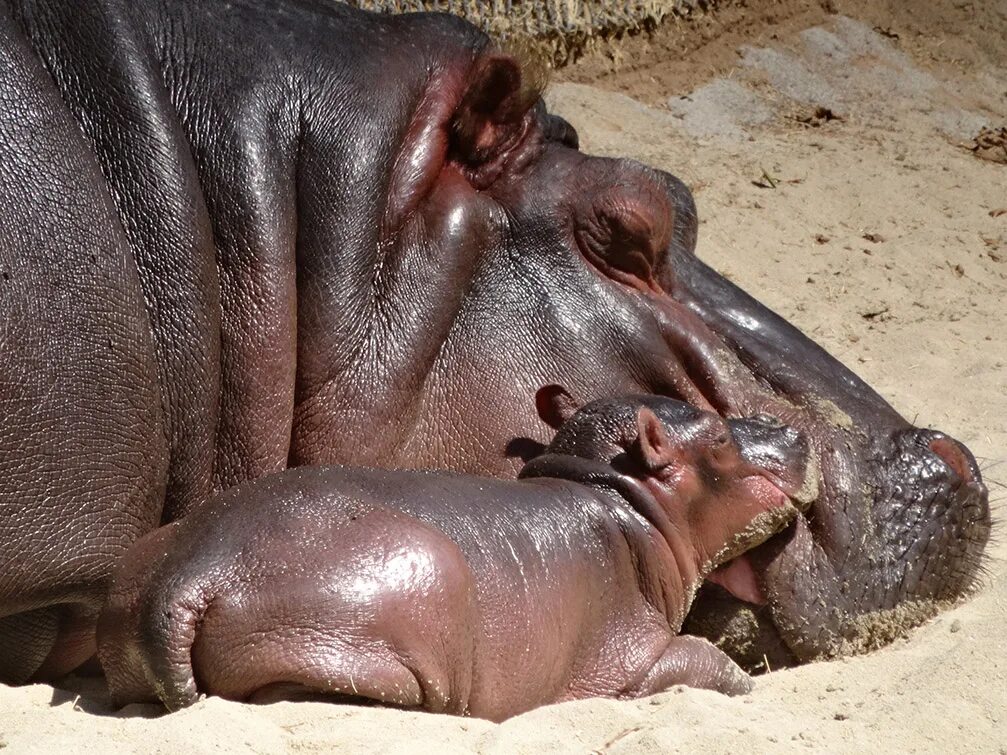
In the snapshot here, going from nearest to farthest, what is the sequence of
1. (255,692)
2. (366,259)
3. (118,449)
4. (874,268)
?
1. (255,692)
2. (118,449)
3. (366,259)
4. (874,268)

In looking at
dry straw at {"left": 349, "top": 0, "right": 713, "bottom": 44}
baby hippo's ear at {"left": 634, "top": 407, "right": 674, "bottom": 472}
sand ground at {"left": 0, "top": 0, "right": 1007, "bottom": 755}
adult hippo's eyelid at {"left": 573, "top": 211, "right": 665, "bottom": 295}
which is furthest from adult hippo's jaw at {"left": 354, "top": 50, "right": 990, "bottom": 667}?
dry straw at {"left": 349, "top": 0, "right": 713, "bottom": 44}

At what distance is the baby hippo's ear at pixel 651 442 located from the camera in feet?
11.0

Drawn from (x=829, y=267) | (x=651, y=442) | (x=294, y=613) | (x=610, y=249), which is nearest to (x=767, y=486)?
(x=651, y=442)

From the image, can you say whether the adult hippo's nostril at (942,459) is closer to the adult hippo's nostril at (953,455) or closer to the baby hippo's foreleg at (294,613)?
the adult hippo's nostril at (953,455)

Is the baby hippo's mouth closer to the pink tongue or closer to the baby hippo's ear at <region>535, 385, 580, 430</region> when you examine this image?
the pink tongue

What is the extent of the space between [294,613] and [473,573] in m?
0.38

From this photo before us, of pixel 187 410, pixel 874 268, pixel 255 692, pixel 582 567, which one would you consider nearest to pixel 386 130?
pixel 187 410

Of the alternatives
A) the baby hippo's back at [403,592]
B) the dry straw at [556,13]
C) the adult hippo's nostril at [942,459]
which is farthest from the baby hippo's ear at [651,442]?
the dry straw at [556,13]

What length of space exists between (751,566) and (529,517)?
616 millimetres

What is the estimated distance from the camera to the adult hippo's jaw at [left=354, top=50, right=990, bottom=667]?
11.4ft

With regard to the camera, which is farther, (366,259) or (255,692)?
(366,259)

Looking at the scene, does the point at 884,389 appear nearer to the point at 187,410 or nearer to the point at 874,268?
the point at 874,268

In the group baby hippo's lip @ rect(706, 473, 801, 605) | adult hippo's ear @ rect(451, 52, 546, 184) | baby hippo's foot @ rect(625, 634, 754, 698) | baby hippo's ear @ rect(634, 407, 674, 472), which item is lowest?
baby hippo's foot @ rect(625, 634, 754, 698)

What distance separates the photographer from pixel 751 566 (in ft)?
11.5
